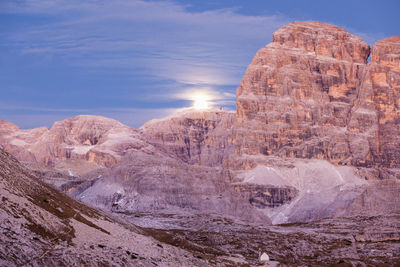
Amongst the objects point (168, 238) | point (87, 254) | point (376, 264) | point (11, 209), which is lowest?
point (376, 264)

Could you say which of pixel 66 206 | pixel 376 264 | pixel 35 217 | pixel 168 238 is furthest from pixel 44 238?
pixel 376 264

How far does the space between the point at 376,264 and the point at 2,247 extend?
139 meters

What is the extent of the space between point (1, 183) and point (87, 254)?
15581mm

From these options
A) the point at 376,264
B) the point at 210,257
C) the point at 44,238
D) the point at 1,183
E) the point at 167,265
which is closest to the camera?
the point at 44,238

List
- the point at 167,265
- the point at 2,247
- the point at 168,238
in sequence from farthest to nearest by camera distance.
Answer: the point at 168,238
the point at 167,265
the point at 2,247

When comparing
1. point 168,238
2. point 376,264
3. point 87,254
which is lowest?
point 376,264

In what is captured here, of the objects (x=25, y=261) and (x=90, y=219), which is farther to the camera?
(x=90, y=219)

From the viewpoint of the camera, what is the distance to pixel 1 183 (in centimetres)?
9600

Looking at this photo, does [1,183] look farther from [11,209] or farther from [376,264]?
[376,264]

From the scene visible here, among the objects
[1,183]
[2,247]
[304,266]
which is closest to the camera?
[2,247]

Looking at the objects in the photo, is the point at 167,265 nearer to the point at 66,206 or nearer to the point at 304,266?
the point at 66,206

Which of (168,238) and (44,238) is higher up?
(44,238)

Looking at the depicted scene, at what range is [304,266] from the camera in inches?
7151

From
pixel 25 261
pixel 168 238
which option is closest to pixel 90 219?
pixel 25 261
